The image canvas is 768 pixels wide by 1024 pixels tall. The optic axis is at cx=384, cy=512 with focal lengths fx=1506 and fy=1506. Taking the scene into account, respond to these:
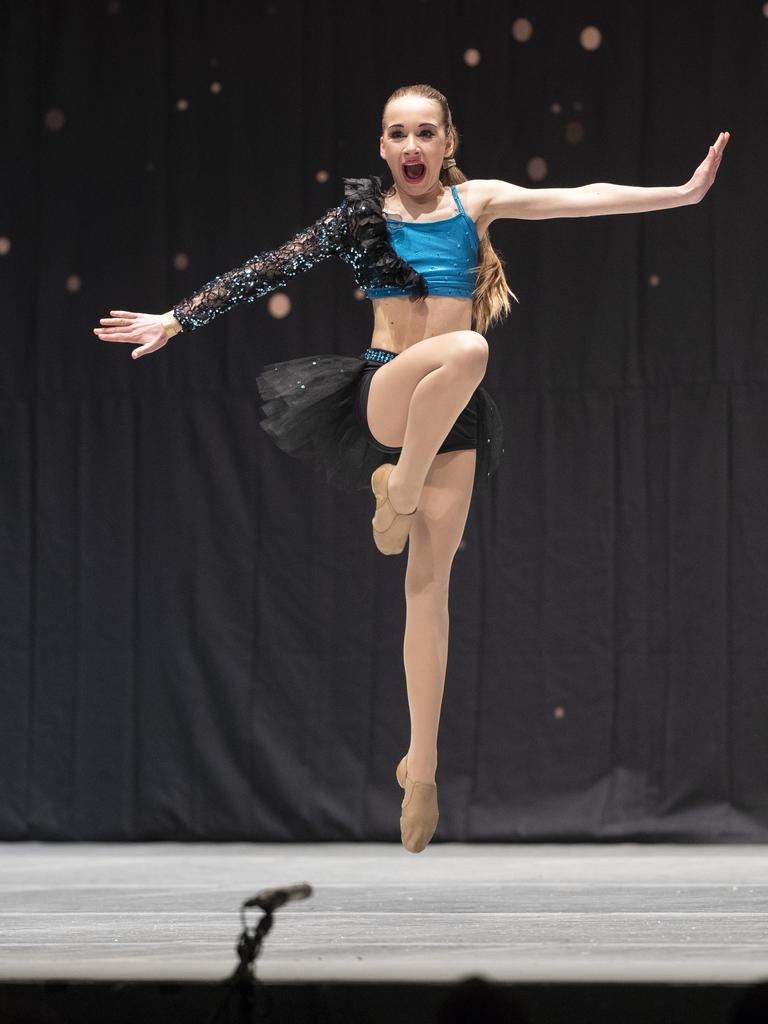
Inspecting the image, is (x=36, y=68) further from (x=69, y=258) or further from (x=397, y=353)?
(x=397, y=353)

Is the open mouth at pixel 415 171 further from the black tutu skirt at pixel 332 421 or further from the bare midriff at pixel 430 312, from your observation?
the black tutu skirt at pixel 332 421

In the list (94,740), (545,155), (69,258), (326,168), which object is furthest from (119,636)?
(545,155)

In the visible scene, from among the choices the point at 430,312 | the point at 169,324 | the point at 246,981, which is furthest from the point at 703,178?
the point at 246,981

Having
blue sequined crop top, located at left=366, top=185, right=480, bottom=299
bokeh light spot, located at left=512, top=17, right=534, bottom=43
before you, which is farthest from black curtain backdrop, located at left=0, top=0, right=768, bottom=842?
blue sequined crop top, located at left=366, top=185, right=480, bottom=299

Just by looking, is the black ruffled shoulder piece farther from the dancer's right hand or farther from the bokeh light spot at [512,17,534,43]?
the bokeh light spot at [512,17,534,43]

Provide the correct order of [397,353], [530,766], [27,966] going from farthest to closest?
1. [530,766]
2. [397,353]
3. [27,966]

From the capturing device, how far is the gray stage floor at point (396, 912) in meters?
2.84

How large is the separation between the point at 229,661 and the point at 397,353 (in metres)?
2.84

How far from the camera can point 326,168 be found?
5.73 meters

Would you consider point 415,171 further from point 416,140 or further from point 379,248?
point 379,248

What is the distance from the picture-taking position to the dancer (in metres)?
2.98

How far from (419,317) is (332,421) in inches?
12.8

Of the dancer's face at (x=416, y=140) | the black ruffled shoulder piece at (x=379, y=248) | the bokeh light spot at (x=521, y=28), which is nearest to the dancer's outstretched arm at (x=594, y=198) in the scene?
the dancer's face at (x=416, y=140)

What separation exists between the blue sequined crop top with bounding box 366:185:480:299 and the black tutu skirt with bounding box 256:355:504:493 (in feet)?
0.80
